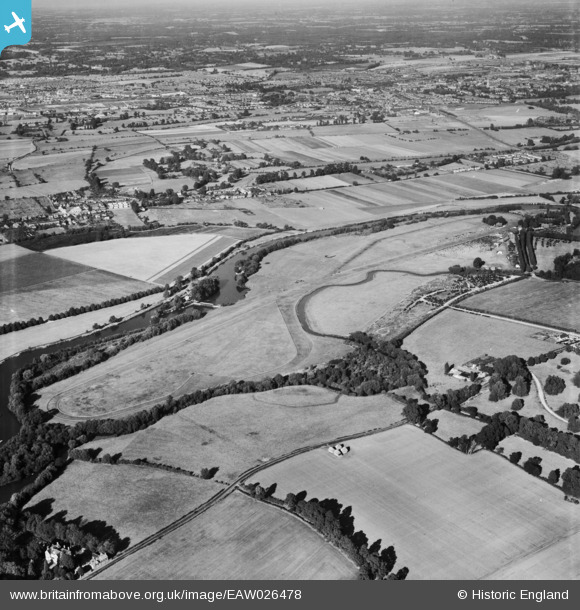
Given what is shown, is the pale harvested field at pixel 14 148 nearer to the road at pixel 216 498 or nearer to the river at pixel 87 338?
the river at pixel 87 338

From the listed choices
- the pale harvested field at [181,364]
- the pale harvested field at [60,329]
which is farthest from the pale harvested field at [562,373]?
the pale harvested field at [60,329]

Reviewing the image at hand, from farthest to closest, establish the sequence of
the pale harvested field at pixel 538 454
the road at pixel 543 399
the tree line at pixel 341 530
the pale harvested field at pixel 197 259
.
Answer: the pale harvested field at pixel 197 259, the road at pixel 543 399, the pale harvested field at pixel 538 454, the tree line at pixel 341 530

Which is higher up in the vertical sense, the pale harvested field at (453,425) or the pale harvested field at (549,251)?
the pale harvested field at (549,251)

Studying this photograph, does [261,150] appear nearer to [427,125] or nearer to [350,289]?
[427,125]

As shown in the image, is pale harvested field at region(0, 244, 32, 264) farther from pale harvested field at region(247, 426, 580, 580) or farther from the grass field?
pale harvested field at region(247, 426, 580, 580)

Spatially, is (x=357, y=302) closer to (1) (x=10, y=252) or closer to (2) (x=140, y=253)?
(2) (x=140, y=253)
